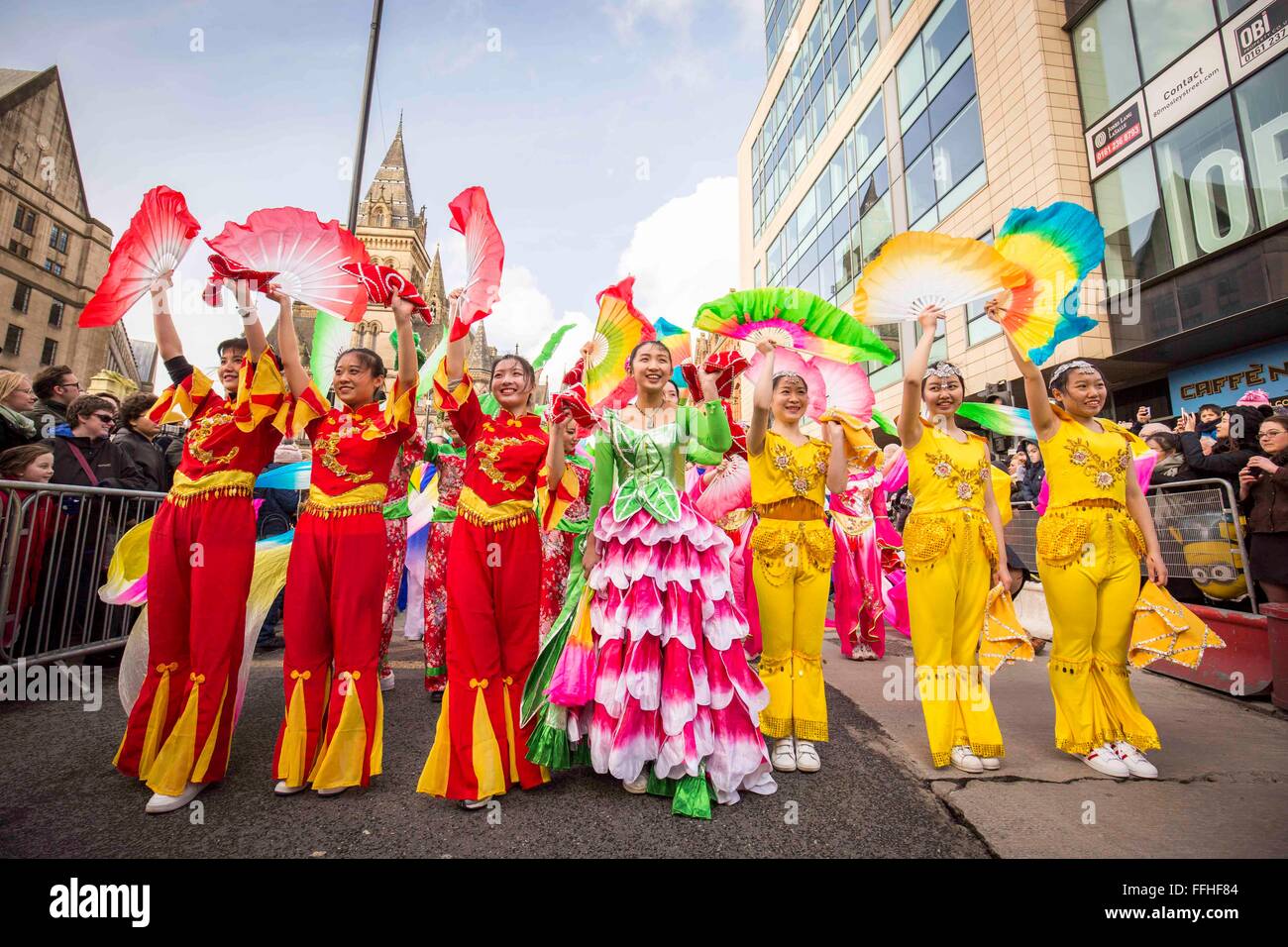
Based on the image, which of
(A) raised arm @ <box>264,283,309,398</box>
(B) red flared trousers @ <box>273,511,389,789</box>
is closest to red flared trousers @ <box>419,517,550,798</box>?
(B) red flared trousers @ <box>273,511,389,789</box>

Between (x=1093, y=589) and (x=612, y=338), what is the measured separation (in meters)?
2.78

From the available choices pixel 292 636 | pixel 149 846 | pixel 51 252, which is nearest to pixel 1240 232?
pixel 292 636

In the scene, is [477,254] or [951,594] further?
[951,594]

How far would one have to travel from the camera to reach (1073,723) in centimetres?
283

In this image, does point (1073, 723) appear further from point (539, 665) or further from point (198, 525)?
point (198, 525)

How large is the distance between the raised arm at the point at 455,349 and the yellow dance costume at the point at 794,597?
1569mm

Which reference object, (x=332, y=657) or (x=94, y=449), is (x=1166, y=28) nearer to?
(x=332, y=657)

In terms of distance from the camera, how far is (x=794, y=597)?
2.86 m

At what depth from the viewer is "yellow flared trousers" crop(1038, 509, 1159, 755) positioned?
2783 millimetres

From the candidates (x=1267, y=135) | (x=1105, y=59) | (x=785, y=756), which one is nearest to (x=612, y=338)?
(x=785, y=756)

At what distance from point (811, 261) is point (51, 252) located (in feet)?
142

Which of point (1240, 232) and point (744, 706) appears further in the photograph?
point (1240, 232)

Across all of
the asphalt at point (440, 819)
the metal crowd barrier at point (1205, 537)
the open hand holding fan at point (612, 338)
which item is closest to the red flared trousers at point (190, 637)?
the asphalt at point (440, 819)

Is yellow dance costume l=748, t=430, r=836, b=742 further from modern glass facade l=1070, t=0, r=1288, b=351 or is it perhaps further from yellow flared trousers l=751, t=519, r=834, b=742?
modern glass facade l=1070, t=0, r=1288, b=351
